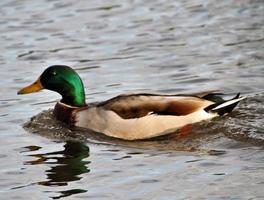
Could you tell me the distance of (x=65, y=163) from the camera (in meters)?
10.3

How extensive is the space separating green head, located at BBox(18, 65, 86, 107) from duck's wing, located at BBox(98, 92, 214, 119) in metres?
0.83

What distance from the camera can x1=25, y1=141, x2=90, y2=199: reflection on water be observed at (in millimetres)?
9508

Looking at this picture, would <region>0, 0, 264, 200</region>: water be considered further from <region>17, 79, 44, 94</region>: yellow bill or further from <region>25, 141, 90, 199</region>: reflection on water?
<region>17, 79, 44, 94</region>: yellow bill

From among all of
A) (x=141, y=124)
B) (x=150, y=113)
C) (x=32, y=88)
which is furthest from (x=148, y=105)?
(x=32, y=88)

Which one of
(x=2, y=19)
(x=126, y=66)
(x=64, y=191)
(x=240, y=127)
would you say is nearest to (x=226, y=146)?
(x=240, y=127)

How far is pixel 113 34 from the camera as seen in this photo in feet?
55.7

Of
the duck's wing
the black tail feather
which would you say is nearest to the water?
the black tail feather

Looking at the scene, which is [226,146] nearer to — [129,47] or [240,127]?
[240,127]

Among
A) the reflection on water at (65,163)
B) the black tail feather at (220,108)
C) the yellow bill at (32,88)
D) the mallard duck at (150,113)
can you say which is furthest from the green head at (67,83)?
the black tail feather at (220,108)

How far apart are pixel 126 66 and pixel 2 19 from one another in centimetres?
450

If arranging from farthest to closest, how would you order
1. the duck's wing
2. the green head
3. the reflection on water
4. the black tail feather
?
the green head
the black tail feather
the duck's wing
the reflection on water

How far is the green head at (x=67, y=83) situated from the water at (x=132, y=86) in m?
0.39

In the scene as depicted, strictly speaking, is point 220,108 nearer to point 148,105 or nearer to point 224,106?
point 224,106

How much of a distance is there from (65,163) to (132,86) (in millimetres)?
3465
